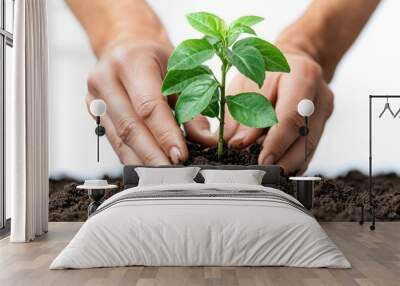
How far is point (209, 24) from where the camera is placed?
7.59 m

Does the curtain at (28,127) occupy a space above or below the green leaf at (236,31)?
below

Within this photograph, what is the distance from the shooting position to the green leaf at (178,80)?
7473mm

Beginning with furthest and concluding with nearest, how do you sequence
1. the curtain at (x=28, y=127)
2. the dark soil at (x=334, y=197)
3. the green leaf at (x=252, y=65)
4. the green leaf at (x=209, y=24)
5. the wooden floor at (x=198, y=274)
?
the dark soil at (x=334, y=197)
the green leaf at (x=209, y=24)
the green leaf at (x=252, y=65)
the curtain at (x=28, y=127)
the wooden floor at (x=198, y=274)

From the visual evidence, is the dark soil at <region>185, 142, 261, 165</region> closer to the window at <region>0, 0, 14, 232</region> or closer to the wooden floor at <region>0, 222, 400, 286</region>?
the window at <region>0, 0, 14, 232</region>

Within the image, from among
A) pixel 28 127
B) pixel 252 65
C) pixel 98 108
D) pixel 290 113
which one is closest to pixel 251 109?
pixel 290 113

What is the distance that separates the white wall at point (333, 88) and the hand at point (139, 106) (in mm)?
189

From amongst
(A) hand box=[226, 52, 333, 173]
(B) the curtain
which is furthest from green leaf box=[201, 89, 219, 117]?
(B) the curtain

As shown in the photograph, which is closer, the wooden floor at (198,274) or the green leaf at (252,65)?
the wooden floor at (198,274)

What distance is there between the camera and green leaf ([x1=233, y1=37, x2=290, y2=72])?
7453 mm

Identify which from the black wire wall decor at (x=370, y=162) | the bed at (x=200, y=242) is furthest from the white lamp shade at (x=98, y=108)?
the black wire wall decor at (x=370, y=162)

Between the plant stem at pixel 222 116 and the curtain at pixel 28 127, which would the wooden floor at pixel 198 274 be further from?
the plant stem at pixel 222 116

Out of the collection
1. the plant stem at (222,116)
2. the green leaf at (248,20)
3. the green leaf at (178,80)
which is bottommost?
the plant stem at (222,116)

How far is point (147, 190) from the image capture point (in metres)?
5.79

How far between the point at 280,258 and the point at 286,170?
3.08 meters
